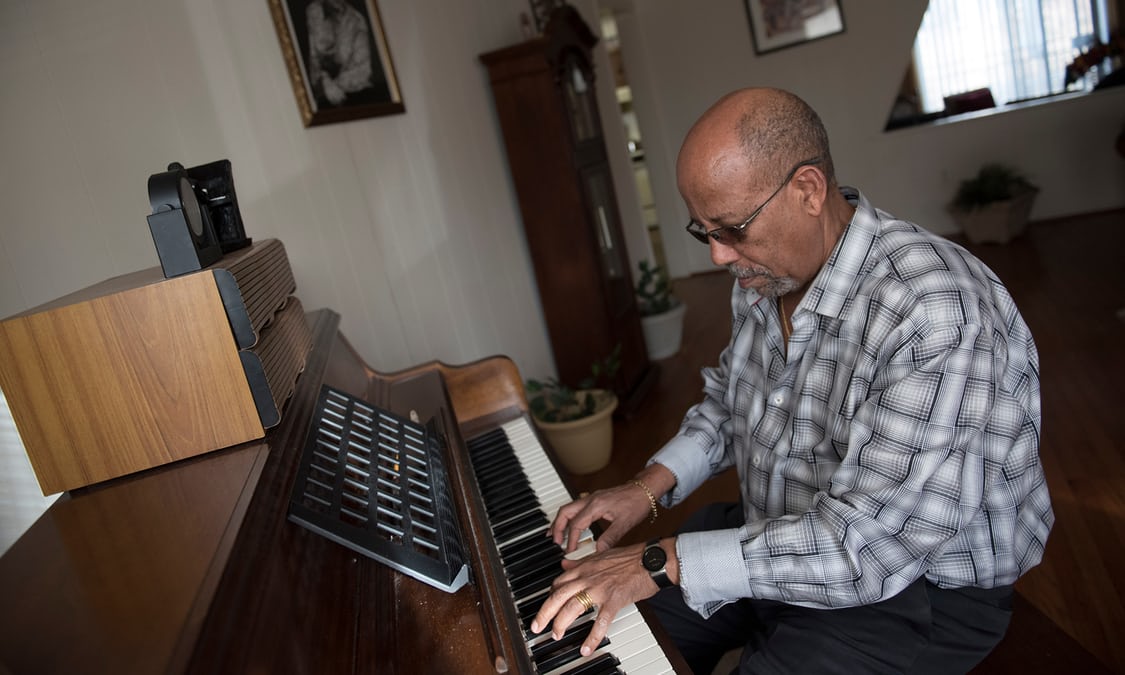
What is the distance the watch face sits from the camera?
116cm

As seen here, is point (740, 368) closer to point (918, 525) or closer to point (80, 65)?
point (918, 525)

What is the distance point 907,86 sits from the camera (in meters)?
8.23

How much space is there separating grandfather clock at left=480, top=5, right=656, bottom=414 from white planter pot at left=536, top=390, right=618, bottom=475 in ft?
1.71

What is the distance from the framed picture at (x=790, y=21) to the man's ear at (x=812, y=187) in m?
5.67

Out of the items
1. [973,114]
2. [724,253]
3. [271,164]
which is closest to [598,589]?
[724,253]

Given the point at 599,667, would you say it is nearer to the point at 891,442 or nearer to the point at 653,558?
the point at 653,558

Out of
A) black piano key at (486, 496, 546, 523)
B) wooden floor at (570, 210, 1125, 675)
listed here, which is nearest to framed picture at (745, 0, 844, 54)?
wooden floor at (570, 210, 1125, 675)

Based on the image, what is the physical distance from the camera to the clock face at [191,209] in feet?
3.62

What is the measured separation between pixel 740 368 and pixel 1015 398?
1.53 feet

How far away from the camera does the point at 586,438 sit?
3246 millimetres

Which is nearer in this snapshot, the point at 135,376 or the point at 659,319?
the point at 135,376

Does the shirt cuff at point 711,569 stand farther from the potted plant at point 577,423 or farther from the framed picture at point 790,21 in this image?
the framed picture at point 790,21

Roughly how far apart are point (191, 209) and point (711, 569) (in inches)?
34.7

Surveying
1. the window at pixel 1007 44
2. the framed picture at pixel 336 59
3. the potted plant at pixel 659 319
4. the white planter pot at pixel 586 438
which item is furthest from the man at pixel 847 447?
the window at pixel 1007 44
